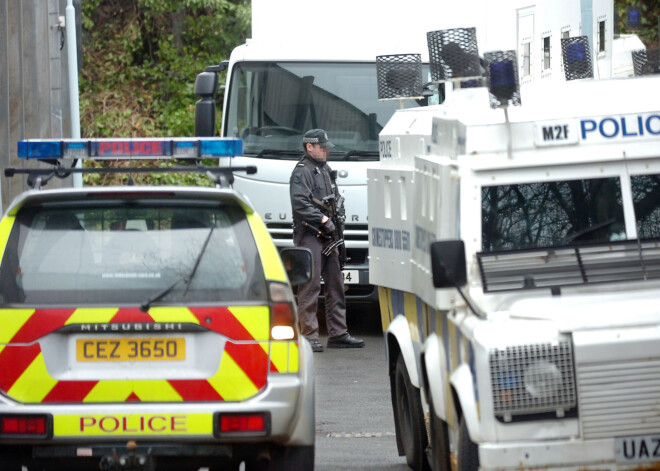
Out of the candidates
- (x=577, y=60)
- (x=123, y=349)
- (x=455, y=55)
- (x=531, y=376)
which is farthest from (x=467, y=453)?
(x=577, y=60)

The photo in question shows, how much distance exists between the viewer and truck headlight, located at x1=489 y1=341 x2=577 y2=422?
5988 millimetres

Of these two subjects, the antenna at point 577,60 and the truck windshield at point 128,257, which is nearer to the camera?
the truck windshield at point 128,257

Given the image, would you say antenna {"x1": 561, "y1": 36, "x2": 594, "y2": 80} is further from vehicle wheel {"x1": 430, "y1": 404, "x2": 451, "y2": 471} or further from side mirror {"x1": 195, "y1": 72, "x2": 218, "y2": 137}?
side mirror {"x1": 195, "y1": 72, "x2": 218, "y2": 137}

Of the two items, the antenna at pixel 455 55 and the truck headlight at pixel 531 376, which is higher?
the antenna at pixel 455 55

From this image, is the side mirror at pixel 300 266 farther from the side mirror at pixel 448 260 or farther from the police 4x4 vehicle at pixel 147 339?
the side mirror at pixel 448 260

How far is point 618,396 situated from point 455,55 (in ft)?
9.21

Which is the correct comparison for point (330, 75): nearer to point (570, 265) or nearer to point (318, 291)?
point (318, 291)

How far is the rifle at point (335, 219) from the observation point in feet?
44.8

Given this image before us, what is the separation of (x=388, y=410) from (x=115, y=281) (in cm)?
471

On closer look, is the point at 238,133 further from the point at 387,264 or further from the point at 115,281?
the point at 115,281

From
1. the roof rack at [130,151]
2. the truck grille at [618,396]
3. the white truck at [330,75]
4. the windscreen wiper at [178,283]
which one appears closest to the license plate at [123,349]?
the windscreen wiper at [178,283]

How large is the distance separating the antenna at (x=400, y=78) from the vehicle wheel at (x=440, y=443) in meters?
2.74

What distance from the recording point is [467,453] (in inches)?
251

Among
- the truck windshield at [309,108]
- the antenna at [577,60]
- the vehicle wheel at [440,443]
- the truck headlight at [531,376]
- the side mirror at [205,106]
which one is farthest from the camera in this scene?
the side mirror at [205,106]
